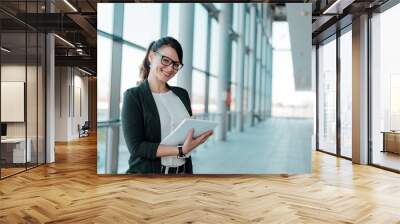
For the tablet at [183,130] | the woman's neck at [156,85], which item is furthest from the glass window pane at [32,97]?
the tablet at [183,130]

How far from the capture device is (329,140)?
9.86 m

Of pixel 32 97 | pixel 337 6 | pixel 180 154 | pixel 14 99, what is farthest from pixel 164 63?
pixel 337 6

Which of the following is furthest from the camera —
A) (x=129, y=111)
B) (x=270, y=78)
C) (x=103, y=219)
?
(x=270, y=78)

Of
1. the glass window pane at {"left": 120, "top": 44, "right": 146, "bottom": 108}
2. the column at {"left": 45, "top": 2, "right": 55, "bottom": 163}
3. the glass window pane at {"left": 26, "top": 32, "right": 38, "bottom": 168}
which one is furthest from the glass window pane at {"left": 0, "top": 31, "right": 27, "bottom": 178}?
the glass window pane at {"left": 120, "top": 44, "right": 146, "bottom": 108}

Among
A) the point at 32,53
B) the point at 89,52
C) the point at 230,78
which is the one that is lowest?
the point at 230,78

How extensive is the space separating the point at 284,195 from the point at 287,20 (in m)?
2.77

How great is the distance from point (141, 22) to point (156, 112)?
1330 mm

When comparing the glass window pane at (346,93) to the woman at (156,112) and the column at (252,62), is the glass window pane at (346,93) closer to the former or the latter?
the column at (252,62)

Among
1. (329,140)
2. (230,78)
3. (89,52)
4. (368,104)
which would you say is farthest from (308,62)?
(89,52)

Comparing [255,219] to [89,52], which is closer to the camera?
[255,219]

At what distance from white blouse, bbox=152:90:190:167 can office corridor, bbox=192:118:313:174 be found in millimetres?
539

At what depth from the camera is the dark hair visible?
5.59m

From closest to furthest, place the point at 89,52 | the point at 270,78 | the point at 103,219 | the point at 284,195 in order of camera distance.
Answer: the point at 103,219
the point at 284,195
the point at 270,78
the point at 89,52

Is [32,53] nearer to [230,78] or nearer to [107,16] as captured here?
[107,16]
